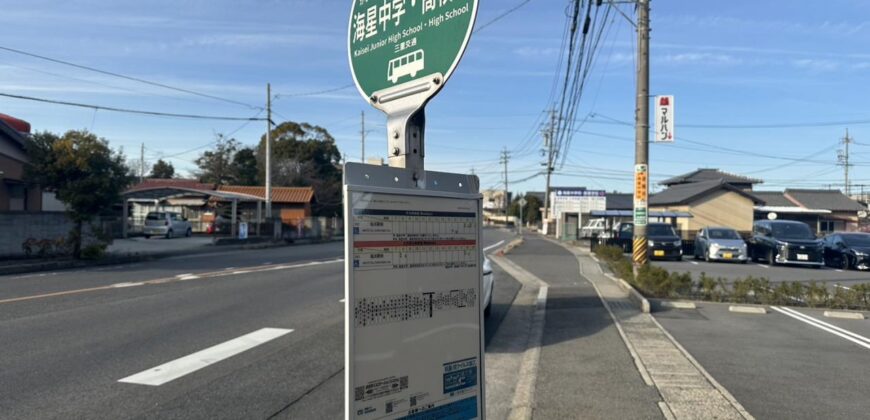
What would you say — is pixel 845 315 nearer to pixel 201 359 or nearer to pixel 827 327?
pixel 827 327

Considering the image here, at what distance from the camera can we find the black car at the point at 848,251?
20719mm

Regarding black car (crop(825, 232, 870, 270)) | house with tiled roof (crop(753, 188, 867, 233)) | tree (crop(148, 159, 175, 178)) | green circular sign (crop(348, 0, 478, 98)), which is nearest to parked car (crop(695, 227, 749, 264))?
black car (crop(825, 232, 870, 270))

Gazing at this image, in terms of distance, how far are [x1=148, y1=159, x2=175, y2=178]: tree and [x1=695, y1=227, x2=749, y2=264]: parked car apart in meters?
73.5

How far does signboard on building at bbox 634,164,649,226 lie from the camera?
13.1m

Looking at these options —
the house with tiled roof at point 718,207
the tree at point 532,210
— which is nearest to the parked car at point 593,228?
the house with tiled roof at point 718,207

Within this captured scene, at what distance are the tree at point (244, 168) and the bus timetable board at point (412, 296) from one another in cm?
6112

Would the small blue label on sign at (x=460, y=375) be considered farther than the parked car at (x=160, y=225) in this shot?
No

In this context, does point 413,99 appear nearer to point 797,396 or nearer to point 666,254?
point 797,396

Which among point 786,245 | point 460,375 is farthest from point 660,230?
point 460,375

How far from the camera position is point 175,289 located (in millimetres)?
12453

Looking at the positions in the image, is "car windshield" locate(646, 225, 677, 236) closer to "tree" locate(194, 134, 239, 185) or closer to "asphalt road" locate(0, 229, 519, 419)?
"asphalt road" locate(0, 229, 519, 419)

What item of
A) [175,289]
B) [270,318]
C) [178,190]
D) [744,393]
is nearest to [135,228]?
[178,190]

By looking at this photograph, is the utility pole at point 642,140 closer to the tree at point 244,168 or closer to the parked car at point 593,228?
the parked car at point 593,228

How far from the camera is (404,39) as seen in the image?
2.76 meters
